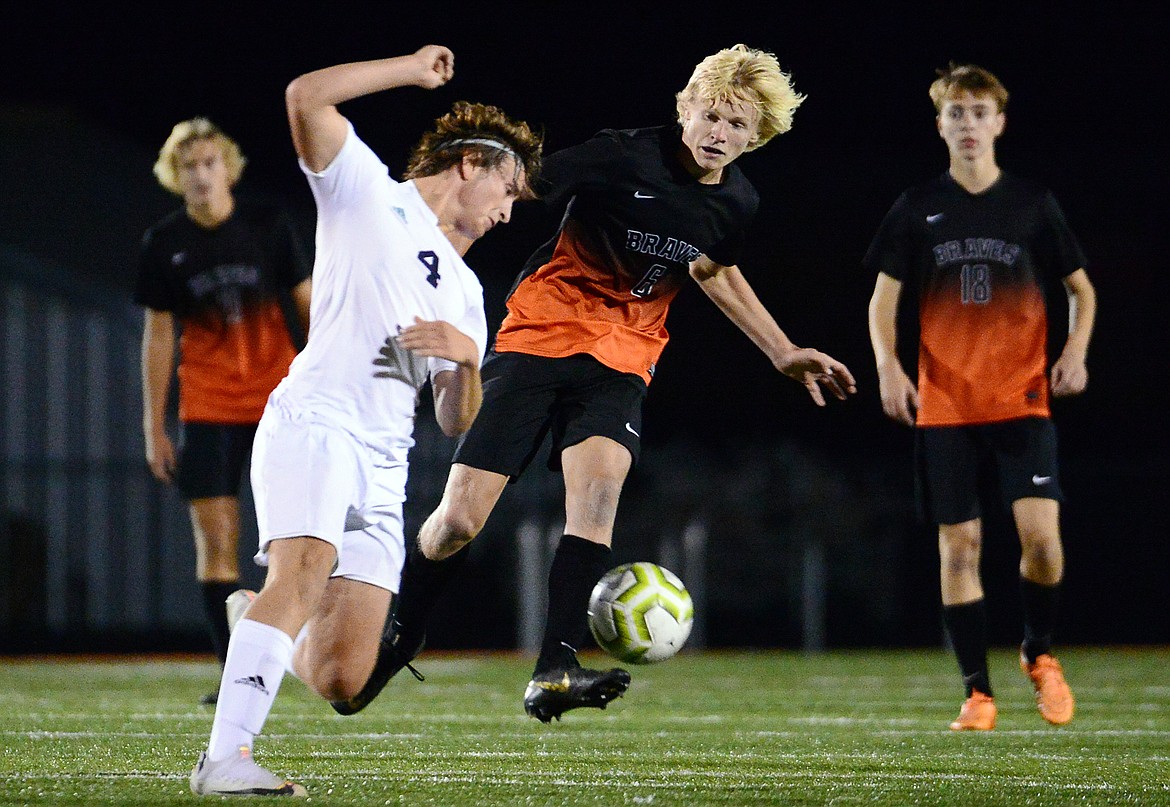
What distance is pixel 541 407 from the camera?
5410mm

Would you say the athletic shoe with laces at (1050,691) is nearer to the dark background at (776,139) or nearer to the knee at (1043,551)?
the knee at (1043,551)

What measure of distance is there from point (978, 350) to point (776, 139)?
12524mm

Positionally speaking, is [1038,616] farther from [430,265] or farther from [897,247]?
[430,265]

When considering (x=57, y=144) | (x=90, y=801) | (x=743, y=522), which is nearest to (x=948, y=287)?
(x=90, y=801)

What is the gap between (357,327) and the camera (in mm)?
3930

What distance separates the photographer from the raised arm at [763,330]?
5371mm

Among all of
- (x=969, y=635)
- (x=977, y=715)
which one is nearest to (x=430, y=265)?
(x=977, y=715)

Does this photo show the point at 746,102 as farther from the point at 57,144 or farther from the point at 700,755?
the point at 57,144

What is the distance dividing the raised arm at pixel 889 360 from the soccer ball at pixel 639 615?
1444 mm

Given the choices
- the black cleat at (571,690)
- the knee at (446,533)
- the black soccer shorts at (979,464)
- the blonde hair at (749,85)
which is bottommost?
the black cleat at (571,690)

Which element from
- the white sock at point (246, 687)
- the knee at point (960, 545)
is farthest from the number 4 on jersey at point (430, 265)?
the knee at point (960, 545)

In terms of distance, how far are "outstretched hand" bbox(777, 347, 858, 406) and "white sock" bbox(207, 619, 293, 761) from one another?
87.4 inches

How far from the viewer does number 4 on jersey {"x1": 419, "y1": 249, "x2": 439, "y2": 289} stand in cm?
398

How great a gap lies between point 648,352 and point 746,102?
0.90m
